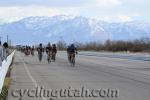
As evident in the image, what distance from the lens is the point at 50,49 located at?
163 feet

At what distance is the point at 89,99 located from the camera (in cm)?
1694

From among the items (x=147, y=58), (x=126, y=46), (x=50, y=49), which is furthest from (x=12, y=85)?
(x=126, y=46)

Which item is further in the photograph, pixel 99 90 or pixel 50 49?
pixel 50 49

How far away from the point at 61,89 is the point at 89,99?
3554 mm

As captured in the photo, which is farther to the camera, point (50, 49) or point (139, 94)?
point (50, 49)

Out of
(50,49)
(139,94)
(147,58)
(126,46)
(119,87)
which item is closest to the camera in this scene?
(139,94)

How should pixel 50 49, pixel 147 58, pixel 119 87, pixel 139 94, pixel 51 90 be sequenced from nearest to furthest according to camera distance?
pixel 139 94 < pixel 51 90 < pixel 119 87 < pixel 50 49 < pixel 147 58

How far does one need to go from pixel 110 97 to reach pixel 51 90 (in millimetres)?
3213

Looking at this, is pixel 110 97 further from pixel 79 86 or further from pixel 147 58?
pixel 147 58

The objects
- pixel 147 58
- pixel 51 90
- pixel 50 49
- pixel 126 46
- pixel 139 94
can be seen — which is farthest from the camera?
pixel 126 46

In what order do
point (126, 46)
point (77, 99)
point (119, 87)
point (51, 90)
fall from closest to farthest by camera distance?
point (77, 99), point (51, 90), point (119, 87), point (126, 46)

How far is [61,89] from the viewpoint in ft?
66.8

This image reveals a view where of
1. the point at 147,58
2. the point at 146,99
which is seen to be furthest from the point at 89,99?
the point at 147,58

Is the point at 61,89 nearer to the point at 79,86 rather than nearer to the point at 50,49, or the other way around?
the point at 79,86
